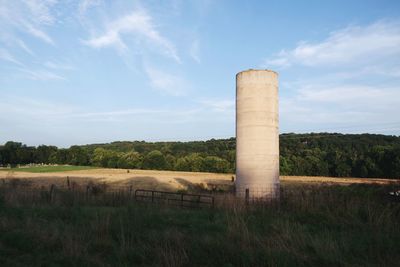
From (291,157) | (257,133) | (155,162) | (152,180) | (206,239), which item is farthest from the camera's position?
(155,162)

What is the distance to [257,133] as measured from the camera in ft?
53.3

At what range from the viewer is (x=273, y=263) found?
18.7 ft

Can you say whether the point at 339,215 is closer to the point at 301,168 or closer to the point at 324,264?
the point at 324,264

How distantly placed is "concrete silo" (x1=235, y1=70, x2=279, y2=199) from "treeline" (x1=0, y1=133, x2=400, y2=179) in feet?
172

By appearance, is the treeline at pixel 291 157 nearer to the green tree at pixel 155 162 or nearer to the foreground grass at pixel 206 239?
the green tree at pixel 155 162

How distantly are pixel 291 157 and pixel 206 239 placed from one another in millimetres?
72901

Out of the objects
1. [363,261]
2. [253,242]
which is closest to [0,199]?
[253,242]

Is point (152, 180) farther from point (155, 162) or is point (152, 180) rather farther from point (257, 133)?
point (155, 162)

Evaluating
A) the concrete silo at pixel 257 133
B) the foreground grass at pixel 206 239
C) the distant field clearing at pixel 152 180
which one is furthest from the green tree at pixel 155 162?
the foreground grass at pixel 206 239

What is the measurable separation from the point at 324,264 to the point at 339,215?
4.19 meters

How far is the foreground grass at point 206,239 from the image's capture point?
6.20 meters

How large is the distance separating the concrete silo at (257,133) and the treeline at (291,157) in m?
52.4

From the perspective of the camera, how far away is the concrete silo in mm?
16281

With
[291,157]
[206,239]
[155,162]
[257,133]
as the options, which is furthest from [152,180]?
[155,162]
